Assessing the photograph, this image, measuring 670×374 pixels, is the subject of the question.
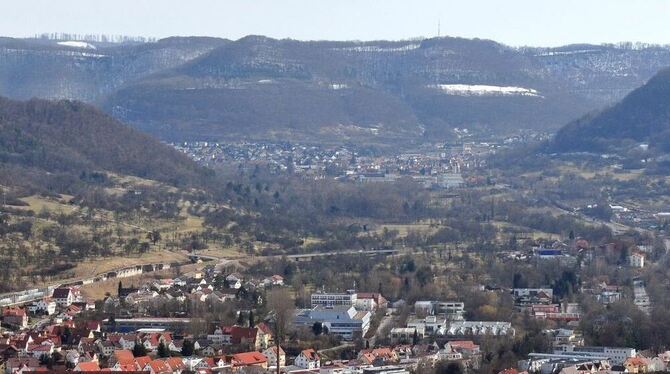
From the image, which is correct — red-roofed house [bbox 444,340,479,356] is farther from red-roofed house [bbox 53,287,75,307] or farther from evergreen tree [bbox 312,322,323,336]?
red-roofed house [bbox 53,287,75,307]

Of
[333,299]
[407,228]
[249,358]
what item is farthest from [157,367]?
[407,228]

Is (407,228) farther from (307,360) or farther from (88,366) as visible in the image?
(88,366)

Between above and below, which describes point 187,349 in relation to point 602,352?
below

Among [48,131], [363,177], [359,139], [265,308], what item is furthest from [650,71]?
[265,308]

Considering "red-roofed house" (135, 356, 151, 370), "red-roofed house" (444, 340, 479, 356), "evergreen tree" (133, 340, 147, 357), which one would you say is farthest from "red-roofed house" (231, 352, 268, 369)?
"red-roofed house" (444, 340, 479, 356)

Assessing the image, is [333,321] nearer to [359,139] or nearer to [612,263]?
[612,263]

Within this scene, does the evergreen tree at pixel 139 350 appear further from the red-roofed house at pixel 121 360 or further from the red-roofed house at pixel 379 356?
the red-roofed house at pixel 379 356
